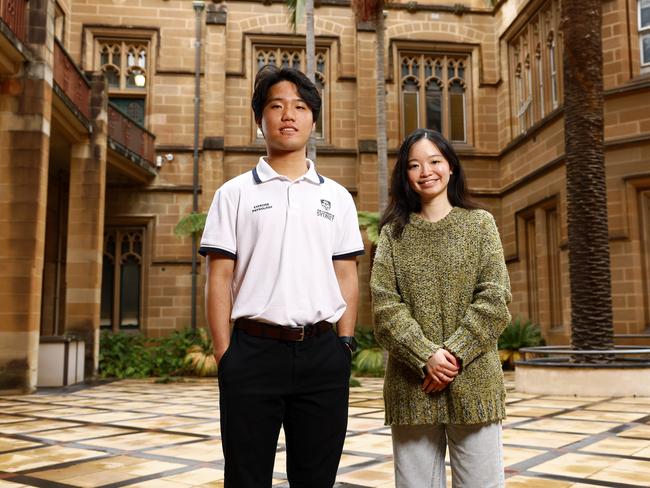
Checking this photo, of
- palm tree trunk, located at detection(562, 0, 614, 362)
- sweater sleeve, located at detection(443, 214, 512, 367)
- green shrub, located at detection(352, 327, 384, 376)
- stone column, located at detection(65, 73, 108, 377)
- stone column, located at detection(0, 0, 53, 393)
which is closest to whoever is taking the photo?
sweater sleeve, located at detection(443, 214, 512, 367)

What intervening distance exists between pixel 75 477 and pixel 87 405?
480cm

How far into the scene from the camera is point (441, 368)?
2.27 metres

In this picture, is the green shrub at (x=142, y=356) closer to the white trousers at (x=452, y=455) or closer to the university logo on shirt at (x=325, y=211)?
the white trousers at (x=452, y=455)

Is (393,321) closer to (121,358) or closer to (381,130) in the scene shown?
(381,130)

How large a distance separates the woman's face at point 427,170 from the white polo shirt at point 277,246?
0.38 meters

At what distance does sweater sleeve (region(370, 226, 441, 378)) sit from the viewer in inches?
90.4

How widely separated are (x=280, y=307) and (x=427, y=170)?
771 millimetres

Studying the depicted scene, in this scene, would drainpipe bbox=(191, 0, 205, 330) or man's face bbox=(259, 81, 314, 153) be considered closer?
man's face bbox=(259, 81, 314, 153)

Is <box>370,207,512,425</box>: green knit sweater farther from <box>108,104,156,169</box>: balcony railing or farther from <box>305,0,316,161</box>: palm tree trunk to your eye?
<box>108,104,156,169</box>: balcony railing

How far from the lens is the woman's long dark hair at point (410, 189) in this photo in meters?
2.53

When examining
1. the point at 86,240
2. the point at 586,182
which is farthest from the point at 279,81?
the point at 86,240

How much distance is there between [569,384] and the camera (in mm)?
9109

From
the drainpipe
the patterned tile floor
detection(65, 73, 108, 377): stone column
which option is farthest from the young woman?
the drainpipe

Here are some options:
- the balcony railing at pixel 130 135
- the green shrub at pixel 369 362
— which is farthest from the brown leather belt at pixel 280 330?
the balcony railing at pixel 130 135
